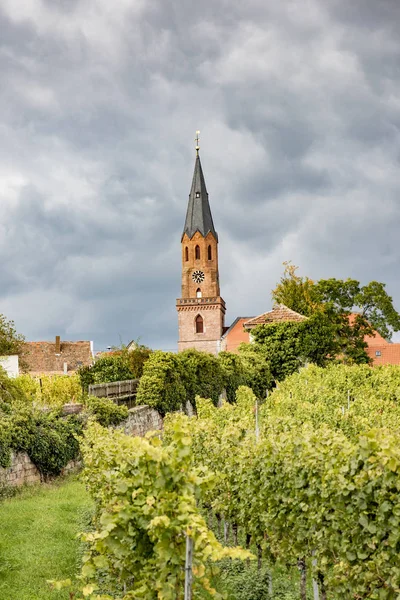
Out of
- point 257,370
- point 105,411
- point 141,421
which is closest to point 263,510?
point 105,411

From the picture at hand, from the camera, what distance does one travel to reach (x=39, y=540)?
11.0 m

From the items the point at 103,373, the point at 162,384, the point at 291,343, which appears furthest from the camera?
the point at 291,343

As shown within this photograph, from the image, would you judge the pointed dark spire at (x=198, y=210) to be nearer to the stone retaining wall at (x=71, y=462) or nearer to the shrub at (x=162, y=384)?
the shrub at (x=162, y=384)

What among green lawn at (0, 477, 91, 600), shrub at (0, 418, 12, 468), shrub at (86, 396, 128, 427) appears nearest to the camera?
green lawn at (0, 477, 91, 600)

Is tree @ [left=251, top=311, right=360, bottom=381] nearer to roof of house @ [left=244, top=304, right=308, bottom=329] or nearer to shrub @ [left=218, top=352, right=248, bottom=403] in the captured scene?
roof of house @ [left=244, top=304, right=308, bottom=329]

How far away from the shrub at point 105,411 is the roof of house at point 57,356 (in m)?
32.9

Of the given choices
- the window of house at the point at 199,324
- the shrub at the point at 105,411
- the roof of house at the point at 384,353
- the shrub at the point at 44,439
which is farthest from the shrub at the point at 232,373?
the window of house at the point at 199,324

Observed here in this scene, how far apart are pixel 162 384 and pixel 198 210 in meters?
51.3

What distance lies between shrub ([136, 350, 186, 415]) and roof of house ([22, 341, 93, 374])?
28768 mm

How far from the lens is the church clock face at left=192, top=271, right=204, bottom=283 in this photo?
72825 mm

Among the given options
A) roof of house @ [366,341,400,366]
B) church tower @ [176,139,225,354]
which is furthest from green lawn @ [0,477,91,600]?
church tower @ [176,139,225,354]

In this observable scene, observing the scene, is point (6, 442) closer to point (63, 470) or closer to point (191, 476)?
point (63, 470)

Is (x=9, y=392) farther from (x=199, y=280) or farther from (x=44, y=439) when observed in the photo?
(x=199, y=280)

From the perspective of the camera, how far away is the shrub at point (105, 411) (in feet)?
64.1
